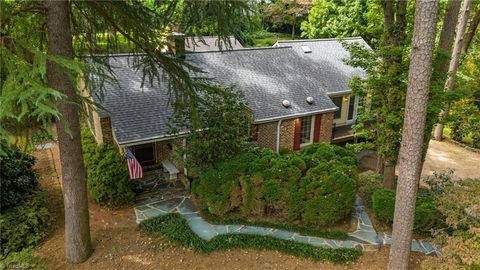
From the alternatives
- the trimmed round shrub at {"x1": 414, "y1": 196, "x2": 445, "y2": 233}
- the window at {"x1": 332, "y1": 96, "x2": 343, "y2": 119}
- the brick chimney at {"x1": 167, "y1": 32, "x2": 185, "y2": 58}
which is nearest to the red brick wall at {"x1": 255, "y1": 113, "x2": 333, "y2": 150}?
the window at {"x1": 332, "y1": 96, "x2": 343, "y2": 119}

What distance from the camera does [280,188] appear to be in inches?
404

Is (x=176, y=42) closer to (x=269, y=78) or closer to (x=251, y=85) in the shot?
(x=251, y=85)

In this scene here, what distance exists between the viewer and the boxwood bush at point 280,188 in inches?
401

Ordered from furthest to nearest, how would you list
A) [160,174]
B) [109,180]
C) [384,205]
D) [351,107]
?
1. [351,107]
2. [160,174]
3. [109,180]
4. [384,205]

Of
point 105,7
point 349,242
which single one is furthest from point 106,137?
point 349,242

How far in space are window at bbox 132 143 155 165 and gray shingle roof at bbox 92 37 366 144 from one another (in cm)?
194

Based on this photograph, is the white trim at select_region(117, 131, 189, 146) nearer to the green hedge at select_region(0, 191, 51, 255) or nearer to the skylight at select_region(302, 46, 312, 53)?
the green hedge at select_region(0, 191, 51, 255)

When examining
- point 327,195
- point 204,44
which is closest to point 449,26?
point 327,195

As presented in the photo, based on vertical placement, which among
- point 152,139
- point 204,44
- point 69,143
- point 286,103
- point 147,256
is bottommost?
point 147,256

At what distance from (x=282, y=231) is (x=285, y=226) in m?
0.25

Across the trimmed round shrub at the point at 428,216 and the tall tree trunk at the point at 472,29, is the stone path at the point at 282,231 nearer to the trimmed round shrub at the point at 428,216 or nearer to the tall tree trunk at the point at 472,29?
the trimmed round shrub at the point at 428,216

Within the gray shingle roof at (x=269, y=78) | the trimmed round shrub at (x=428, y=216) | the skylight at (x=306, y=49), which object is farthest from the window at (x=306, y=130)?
the trimmed round shrub at (x=428, y=216)

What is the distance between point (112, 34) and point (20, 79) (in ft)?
13.1

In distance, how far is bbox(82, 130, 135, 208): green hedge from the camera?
1118 centimetres
